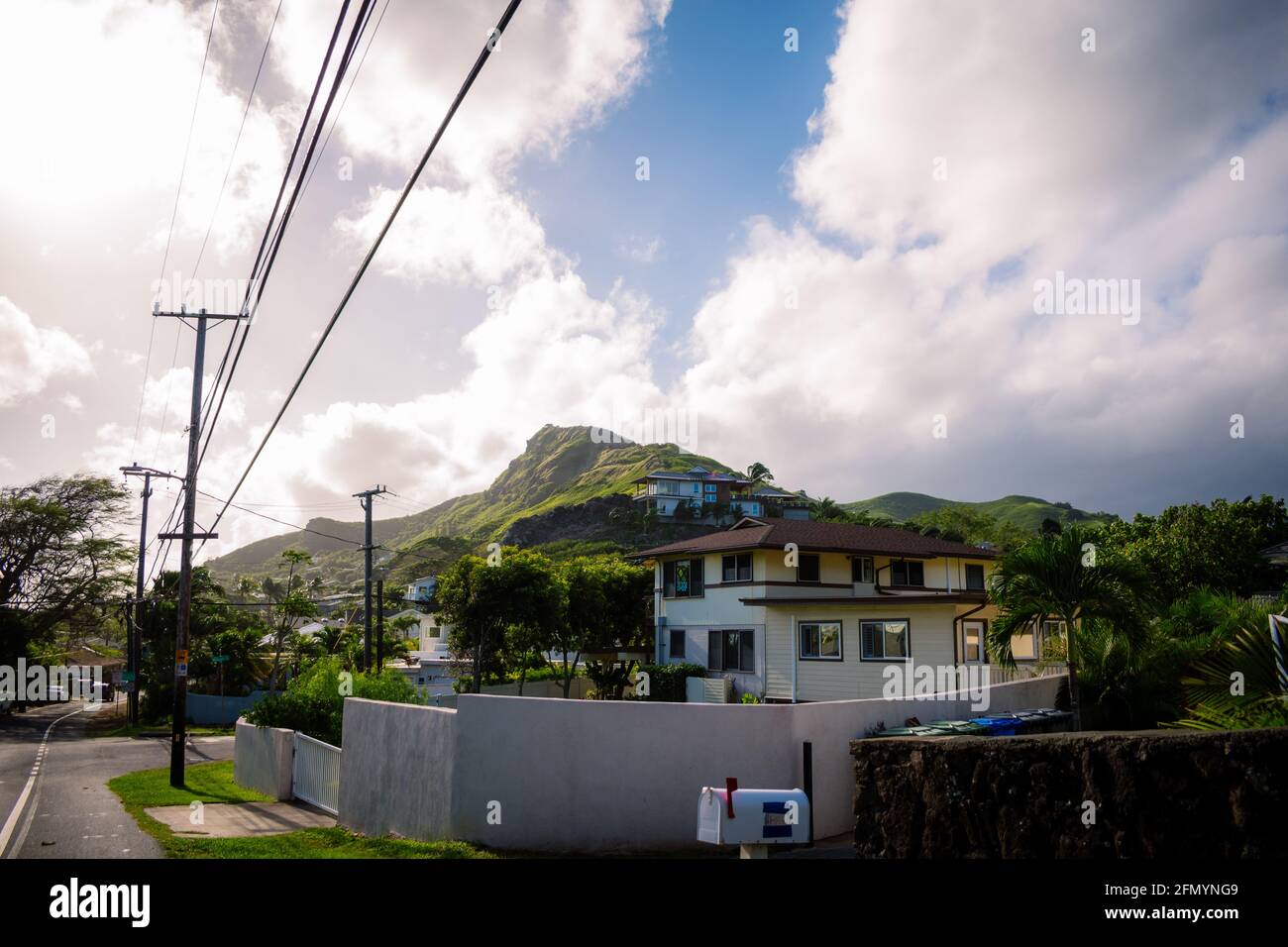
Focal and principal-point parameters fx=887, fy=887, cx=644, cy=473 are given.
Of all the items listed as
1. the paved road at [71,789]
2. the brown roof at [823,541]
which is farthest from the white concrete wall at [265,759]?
the brown roof at [823,541]

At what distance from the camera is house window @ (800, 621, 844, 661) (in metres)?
28.7

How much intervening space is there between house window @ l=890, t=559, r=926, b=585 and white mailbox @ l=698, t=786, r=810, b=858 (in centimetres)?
2791

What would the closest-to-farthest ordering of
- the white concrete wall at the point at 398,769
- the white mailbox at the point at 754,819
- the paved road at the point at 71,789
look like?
the white mailbox at the point at 754,819, the white concrete wall at the point at 398,769, the paved road at the point at 71,789

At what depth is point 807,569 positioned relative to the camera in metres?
32.2

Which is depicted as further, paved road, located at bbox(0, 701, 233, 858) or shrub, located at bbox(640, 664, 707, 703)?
shrub, located at bbox(640, 664, 707, 703)

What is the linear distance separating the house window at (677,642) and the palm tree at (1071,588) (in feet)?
64.9

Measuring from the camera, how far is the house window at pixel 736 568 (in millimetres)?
32375

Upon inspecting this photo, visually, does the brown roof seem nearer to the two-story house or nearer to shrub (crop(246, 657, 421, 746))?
the two-story house

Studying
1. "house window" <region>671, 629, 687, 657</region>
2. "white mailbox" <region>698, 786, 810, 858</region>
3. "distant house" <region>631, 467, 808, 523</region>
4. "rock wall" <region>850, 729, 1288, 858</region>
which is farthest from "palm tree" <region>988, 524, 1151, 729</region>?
"distant house" <region>631, 467, 808, 523</region>

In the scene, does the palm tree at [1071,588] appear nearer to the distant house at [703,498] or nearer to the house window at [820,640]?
the house window at [820,640]

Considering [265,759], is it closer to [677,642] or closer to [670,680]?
[670,680]

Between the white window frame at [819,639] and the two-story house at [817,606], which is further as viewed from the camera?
the white window frame at [819,639]
